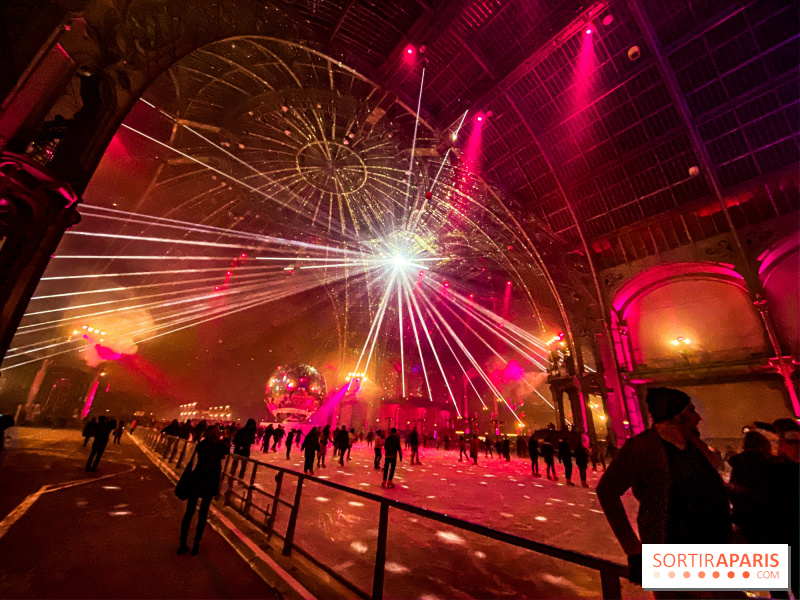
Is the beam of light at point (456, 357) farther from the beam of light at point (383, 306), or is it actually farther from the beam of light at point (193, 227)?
the beam of light at point (193, 227)

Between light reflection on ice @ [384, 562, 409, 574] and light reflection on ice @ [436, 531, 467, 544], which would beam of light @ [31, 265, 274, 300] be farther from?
light reflection on ice @ [384, 562, 409, 574]

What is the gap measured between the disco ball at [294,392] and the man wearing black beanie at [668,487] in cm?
2191

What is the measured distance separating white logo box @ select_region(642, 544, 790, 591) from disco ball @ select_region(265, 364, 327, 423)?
22040mm

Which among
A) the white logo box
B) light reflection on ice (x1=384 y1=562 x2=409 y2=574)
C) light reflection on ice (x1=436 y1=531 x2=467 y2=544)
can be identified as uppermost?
the white logo box

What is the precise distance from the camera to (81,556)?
333 centimetres

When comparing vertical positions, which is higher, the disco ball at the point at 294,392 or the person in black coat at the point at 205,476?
the disco ball at the point at 294,392

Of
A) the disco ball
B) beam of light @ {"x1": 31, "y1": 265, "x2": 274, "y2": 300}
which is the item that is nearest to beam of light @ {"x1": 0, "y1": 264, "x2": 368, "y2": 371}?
beam of light @ {"x1": 31, "y1": 265, "x2": 274, "y2": 300}

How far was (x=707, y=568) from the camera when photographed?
169 cm

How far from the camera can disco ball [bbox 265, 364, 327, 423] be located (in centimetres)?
2150

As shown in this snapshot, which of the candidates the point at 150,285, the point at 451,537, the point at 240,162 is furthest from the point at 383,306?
the point at 451,537

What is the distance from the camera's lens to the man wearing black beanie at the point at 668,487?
1.69m

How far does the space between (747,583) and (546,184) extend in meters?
23.8

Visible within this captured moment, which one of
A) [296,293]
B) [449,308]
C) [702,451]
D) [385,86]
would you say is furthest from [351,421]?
[702,451]

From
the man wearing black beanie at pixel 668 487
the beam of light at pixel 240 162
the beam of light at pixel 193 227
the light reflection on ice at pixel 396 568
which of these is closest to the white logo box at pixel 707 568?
the man wearing black beanie at pixel 668 487
